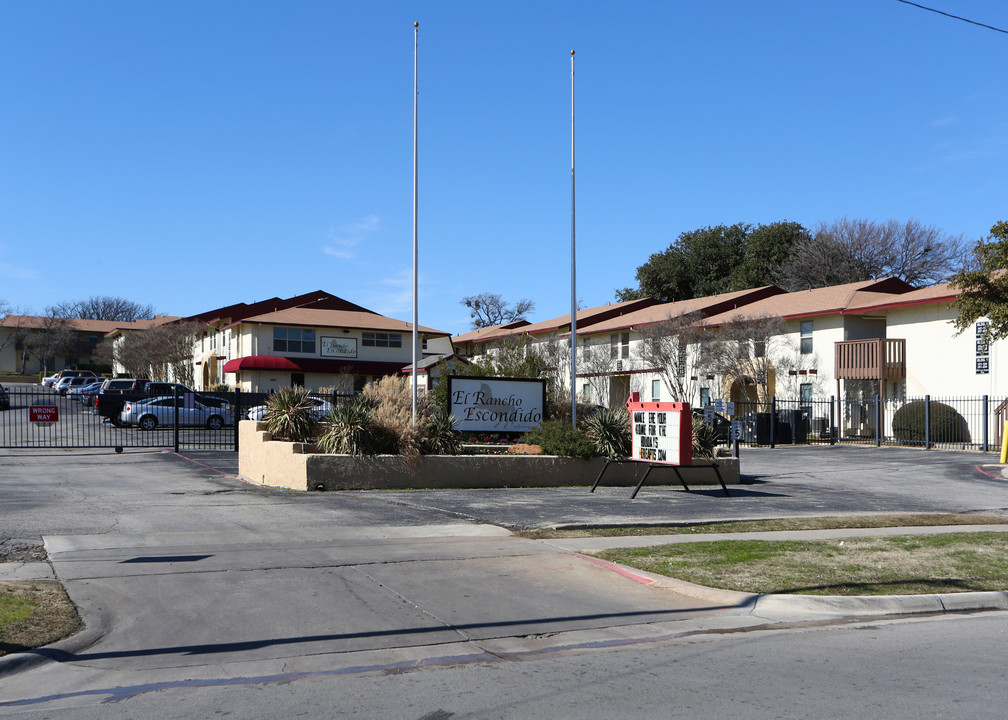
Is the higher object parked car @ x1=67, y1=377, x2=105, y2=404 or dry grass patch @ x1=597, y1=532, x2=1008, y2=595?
parked car @ x1=67, y1=377, x2=105, y2=404

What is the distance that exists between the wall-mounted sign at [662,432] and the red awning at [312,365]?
3923 cm

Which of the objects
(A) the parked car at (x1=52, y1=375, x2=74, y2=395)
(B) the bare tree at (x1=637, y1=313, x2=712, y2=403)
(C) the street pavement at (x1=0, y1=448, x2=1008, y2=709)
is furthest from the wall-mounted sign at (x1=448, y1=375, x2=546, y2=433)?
(A) the parked car at (x1=52, y1=375, x2=74, y2=395)

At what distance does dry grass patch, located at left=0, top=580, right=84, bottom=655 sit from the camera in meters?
6.88

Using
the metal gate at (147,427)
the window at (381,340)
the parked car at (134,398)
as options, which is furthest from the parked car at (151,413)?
the window at (381,340)

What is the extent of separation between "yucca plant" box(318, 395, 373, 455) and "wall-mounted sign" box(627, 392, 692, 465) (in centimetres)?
536

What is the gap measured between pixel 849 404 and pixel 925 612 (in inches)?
1385

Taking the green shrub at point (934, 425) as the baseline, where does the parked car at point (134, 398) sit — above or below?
above

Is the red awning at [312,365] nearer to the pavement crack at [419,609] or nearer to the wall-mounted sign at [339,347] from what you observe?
the wall-mounted sign at [339,347]

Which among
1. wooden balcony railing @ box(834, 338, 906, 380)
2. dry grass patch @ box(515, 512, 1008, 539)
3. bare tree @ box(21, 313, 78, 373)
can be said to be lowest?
dry grass patch @ box(515, 512, 1008, 539)

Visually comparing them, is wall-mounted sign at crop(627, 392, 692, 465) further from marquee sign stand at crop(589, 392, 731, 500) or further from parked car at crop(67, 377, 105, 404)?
parked car at crop(67, 377, 105, 404)

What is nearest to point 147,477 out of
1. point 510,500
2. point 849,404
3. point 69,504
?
point 69,504

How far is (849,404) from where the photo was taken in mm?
42062

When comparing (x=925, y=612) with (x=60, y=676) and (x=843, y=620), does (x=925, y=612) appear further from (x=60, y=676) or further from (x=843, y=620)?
(x=60, y=676)

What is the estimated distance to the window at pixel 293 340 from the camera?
58.1 m
